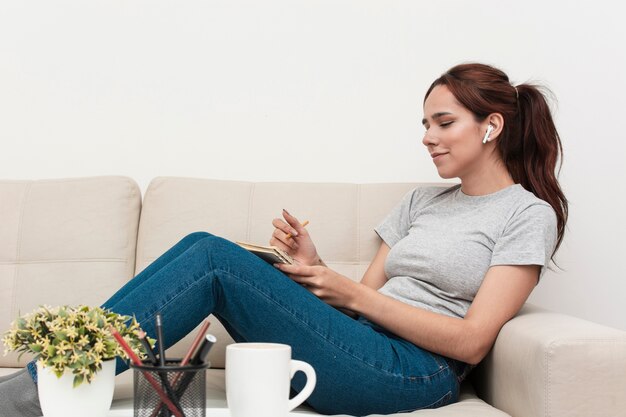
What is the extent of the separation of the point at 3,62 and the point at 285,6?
940 millimetres

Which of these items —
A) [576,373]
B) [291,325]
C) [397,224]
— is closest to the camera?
[576,373]

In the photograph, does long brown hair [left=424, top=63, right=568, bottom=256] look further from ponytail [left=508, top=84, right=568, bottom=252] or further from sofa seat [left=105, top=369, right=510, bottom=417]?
sofa seat [left=105, top=369, right=510, bottom=417]

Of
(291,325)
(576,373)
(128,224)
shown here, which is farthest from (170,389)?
(128,224)

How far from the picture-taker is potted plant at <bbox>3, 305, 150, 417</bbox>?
1.01 m

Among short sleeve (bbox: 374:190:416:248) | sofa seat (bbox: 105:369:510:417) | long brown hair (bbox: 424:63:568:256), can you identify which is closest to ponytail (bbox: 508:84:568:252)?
long brown hair (bbox: 424:63:568:256)

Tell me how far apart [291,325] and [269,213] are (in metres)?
0.65

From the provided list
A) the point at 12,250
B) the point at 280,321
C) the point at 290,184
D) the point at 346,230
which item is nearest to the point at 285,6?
the point at 290,184

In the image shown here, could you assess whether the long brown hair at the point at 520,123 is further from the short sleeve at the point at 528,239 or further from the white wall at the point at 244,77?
the white wall at the point at 244,77

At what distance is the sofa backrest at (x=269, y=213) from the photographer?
6.66 feet

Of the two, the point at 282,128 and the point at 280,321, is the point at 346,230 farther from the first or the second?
the point at 280,321

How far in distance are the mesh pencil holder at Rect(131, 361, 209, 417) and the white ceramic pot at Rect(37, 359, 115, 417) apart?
0.10m

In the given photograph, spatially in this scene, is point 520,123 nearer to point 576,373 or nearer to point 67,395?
point 576,373

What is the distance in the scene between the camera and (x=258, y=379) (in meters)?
0.99

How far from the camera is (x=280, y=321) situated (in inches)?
56.2
